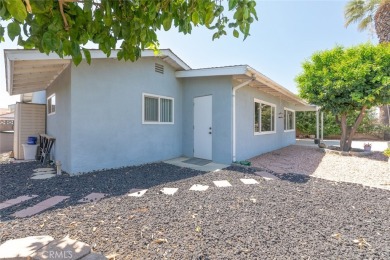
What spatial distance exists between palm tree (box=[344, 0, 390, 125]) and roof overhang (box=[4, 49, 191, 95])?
13016mm

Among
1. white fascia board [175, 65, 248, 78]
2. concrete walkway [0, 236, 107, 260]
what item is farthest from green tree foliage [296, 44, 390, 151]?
concrete walkway [0, 236, 107, 260]

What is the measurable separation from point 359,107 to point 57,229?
1239 centimetres

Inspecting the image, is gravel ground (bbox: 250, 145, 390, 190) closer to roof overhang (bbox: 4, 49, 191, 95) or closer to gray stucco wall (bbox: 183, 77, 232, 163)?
gray stucco wall (bbox: 183, 77, 232, 163)

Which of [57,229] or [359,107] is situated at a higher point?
[359,107]

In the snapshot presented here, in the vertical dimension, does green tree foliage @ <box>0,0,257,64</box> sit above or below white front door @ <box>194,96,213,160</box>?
above

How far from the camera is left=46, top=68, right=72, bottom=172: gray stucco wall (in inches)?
253

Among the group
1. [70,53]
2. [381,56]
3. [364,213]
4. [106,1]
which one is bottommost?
[364,213]

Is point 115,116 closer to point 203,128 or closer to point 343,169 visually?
point 203,128

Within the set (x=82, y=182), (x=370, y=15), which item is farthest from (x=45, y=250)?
(x=370, y=15)

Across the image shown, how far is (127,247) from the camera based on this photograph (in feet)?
8.58

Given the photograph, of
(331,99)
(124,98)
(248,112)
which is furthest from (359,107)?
(124,98)


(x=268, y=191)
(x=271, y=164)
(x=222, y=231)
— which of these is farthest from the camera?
(x=271, y=164)

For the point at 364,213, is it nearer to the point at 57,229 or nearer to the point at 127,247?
the point at 127,247

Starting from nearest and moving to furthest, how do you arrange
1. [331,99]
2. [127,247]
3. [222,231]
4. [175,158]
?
[127,247]
[222,231]
[175,158]
[331,99]
